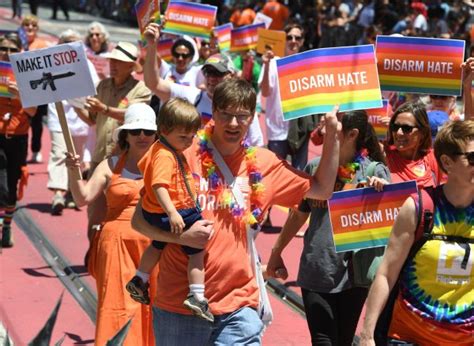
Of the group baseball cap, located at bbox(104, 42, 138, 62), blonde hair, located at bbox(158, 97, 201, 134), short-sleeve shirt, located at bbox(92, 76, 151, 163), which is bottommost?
short-sleeve shirt, located at bbox(92, 76, 151, 163)

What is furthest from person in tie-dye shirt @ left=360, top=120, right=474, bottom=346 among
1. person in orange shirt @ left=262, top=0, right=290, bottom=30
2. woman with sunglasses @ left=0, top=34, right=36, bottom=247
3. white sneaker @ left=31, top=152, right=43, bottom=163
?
person in orange shirt @ left=262, top=0, right=290, bottom=30

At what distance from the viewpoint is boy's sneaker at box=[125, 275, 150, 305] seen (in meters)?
5.51

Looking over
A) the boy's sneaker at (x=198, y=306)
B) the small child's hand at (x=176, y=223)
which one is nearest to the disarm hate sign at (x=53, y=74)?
the small child's hand at (x=176, y=223)

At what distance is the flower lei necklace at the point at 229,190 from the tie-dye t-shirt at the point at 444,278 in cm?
82

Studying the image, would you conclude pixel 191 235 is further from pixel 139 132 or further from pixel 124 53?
pixel 124 53

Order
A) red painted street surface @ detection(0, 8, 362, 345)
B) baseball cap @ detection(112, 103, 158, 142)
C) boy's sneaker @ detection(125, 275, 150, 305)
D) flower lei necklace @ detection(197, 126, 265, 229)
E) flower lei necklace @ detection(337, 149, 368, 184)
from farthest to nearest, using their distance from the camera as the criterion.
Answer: red painted street surface @ detection(0, 8, 362, 345)
baseball cap @ detection(112, 103, 158, 142)
flower lei necklace @ detection(337, 149, 368, 184)
boy's sneaker @ detection(125, 275, 150, 305)
flower lei necklace @ detection(197, 126, 265, 229)

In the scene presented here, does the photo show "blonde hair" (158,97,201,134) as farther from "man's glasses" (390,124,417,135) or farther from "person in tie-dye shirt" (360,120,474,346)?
"man's glasses" (390,124,417,135)

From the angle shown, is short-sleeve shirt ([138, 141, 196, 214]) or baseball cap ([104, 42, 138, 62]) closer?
short-sleeve shirt ([138, 141, 196, 214])

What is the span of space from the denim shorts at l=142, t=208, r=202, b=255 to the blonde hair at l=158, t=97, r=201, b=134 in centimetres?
41

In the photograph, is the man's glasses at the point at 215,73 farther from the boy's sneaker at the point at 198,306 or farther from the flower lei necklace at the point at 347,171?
the boy's sneaker at the point at 198,306

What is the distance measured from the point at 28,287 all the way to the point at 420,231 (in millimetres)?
5616

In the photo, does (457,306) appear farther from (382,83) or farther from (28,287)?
(28,287)

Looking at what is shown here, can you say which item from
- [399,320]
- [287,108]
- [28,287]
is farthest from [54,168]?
[399,320]

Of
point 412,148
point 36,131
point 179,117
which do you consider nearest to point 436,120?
point 412,148
